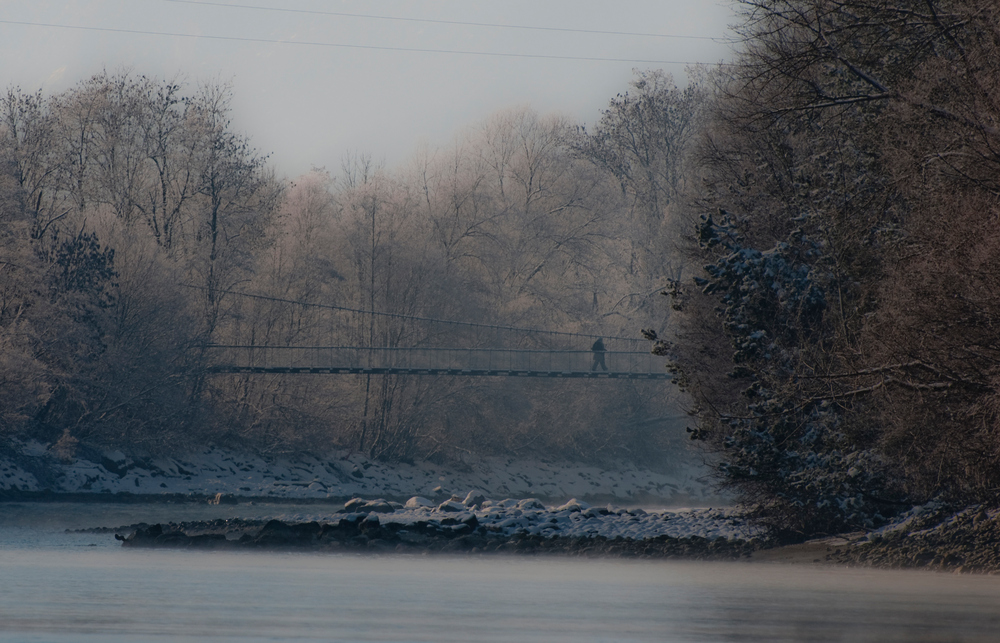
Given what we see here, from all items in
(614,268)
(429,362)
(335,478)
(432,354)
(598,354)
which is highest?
(614,268)

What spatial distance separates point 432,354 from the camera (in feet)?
116

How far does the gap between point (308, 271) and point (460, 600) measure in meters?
27.5

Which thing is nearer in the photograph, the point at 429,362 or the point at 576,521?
the point at 576,521

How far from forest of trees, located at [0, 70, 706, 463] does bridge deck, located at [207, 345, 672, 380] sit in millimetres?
481

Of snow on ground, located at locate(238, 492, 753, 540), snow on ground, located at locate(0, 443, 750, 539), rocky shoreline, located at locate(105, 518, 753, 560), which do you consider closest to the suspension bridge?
snow on ground, located at locate(0, 443, 750, 539)

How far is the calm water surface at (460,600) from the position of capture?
266 inches

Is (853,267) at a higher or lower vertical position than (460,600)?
higher

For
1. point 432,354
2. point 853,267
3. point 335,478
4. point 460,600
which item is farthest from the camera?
point 432,354

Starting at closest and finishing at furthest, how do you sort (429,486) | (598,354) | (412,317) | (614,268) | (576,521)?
(576,521) < (429,486) < (412,317) < (598,354) < (614,268)

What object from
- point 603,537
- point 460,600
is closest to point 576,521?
→ point 603,537

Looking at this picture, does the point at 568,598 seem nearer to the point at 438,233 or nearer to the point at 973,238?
the point at 973,238

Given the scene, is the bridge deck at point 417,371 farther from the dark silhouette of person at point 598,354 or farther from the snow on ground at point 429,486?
the snow on ground at point 429,486

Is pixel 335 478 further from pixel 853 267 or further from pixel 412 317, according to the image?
pixel 853 267

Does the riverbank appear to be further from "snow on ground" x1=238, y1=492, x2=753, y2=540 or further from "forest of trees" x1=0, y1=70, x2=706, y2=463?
"forest of trees" x1=0, y1=70, x2=706, y2=463
